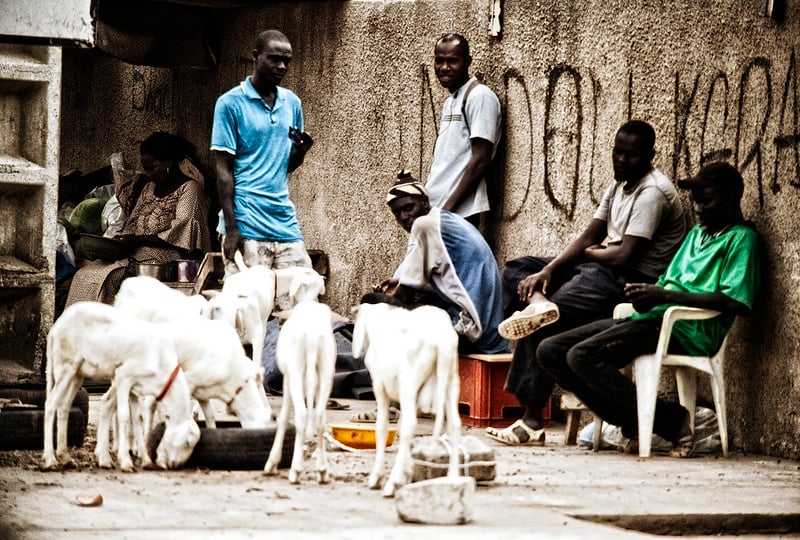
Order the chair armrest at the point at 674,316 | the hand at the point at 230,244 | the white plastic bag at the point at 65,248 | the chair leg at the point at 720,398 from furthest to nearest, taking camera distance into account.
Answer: the white plastic bag at the point at 65,248
the hand at the point at 230,244
the chair leg at the point at 720,398
the chair armrest at the point at 674,316

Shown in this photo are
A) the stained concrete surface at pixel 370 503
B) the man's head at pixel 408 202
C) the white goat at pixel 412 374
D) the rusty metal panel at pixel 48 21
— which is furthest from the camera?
the man's head at pixel 408 202

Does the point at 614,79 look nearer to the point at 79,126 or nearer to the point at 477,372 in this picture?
the point at 477,372

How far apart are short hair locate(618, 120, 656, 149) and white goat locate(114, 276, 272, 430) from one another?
264cm

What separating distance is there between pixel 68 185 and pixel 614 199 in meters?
8.61

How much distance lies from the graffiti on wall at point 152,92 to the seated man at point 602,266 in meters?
7.66

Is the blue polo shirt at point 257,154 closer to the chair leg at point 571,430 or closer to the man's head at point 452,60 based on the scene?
the man's head at point 452,60

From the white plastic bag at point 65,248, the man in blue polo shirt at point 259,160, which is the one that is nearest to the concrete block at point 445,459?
the man in blue polo shirt at point 259,160

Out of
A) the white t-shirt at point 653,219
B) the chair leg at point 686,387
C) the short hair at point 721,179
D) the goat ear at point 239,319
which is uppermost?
the short hair at point 721,179

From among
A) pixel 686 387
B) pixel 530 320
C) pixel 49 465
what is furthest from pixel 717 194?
pixel 49 465

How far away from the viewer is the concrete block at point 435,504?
5238mm

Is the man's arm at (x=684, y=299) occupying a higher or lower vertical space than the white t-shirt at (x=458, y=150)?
lower

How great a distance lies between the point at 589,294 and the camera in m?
8.11

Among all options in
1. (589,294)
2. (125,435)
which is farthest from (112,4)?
(125,435)

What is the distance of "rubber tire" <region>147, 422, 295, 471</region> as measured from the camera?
254 inches
